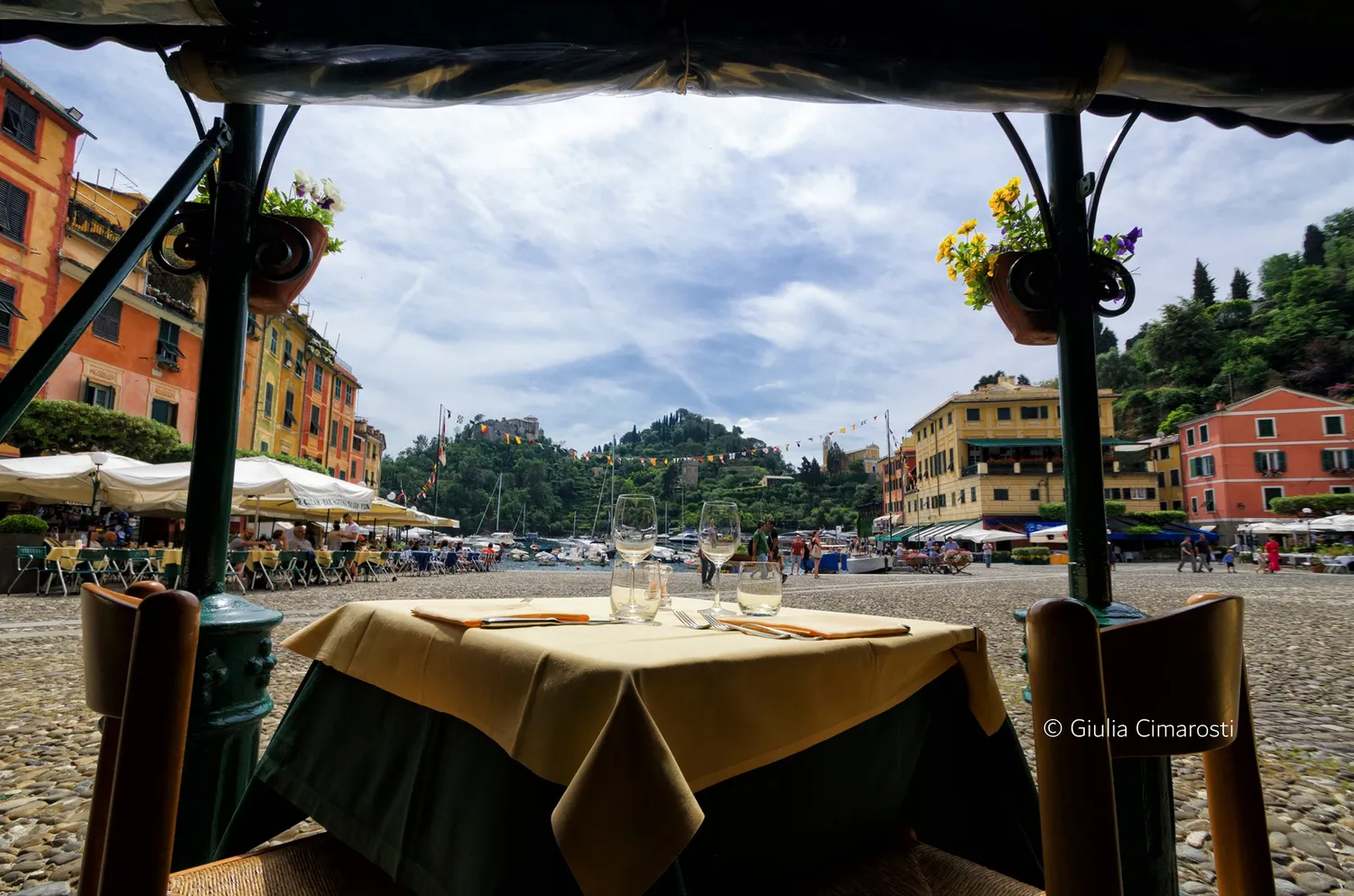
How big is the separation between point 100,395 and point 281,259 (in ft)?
73.1

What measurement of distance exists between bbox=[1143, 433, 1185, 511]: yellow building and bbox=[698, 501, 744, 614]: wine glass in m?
59.0

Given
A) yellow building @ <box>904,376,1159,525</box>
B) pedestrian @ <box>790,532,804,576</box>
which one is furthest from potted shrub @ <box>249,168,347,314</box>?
yellow building @ <box>904,376,1159,525</box>

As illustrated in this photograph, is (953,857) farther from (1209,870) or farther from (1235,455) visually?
(1235,455)

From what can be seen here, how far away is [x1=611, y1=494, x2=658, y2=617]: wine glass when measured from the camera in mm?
1783

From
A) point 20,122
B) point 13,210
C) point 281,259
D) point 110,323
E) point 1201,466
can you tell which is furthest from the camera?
point 1201,466

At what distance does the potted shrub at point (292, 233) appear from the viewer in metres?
2.20

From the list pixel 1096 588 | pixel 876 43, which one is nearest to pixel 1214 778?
pixel 1096 588

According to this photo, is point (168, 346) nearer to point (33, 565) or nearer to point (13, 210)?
point (13, 210)

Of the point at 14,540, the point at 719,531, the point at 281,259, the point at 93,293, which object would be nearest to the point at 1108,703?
the point at 719,531

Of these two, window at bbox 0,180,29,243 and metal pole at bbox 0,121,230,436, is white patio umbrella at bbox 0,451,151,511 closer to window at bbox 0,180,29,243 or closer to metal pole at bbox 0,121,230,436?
window at bbox 0,180,29,243

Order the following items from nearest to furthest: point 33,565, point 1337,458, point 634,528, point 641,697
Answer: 1. point 641,697
2. point 634,528
3. point 33,565
4. point 1337,458

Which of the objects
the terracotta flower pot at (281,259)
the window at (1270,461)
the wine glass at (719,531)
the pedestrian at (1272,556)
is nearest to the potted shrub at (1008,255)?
the wine glass at (719,531)

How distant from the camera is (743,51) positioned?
1521 millimetres

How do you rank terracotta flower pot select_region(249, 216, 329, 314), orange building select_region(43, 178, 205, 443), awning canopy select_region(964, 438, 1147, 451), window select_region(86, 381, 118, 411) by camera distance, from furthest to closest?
awning canopy select_region(964, 438, 1147, 451) → window select_region(86, 381, 118, 411) → orange building select_region(43, 178, 205, 443) → terracotta flower pot select_region(249, 216, 329, 314)
